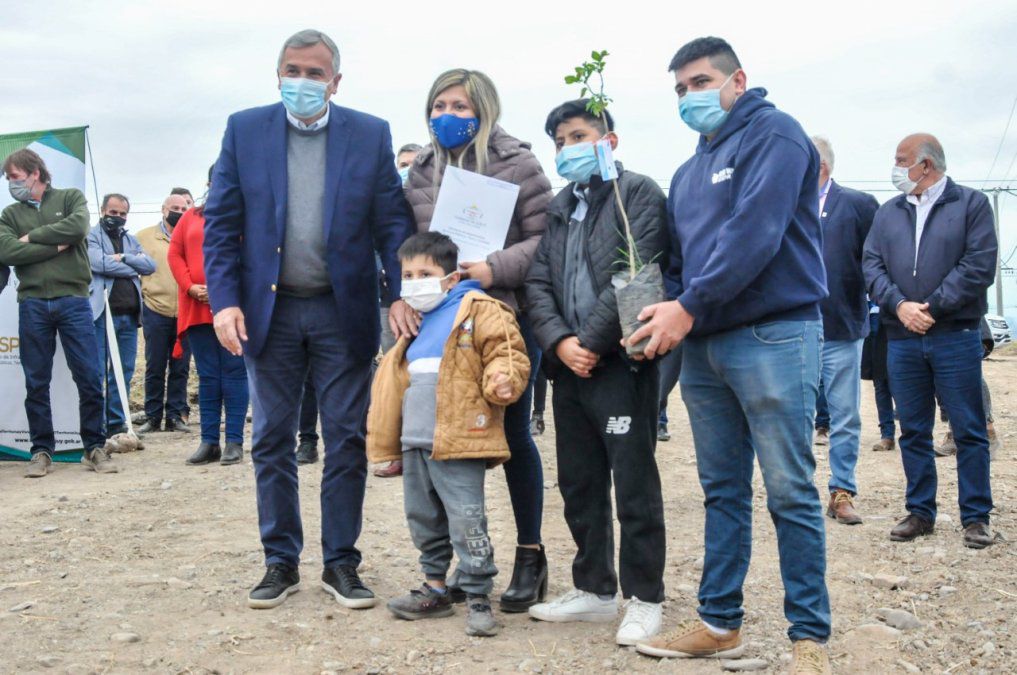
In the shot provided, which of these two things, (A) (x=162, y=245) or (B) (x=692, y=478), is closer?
(B) (x=692, y=478)

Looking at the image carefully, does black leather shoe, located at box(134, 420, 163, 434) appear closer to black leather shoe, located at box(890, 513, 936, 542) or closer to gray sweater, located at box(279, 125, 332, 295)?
gray sweater, located at box(279, 125, 332, 295)

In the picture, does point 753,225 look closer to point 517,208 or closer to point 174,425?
point 517,208

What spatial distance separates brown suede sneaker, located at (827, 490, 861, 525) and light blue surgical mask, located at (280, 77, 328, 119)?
155 inches

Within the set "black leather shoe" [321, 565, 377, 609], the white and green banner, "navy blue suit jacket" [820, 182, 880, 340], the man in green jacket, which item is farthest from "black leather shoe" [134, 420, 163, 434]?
"navy blue suit jacket" [820, 182, 880, 340]

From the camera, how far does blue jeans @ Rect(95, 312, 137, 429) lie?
29.5ft

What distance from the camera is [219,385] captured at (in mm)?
8500

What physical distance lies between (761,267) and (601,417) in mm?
921

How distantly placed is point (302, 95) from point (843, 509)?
159 inches

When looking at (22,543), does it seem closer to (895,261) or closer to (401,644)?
(401,644)

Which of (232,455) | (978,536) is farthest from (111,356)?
(978,536)

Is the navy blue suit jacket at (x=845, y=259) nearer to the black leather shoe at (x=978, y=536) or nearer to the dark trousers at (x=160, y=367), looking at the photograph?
the black leather shoe at (x=978, y=536)

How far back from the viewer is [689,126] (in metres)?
3.91

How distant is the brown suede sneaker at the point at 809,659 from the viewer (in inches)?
137

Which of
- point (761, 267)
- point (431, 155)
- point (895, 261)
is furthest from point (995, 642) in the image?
point (431, 155)
